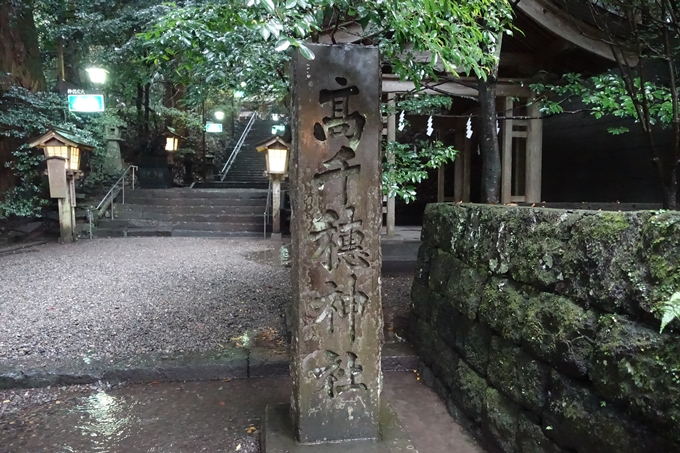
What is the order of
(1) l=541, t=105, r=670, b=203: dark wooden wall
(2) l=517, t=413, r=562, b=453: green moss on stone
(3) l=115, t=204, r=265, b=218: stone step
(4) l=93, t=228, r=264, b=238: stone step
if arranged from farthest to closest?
1. (3) l=115, t=204, r=265, b=218: stone step
2. (4) l=93, t=228, r=264, b=238: stone step
3. (1) l=541, t=105, r=670, b=203: dark wooden wall
4. (2) l=517, t=413, r=562, b=453: green moss on stone

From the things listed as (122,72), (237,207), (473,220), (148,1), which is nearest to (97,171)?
(122,72)

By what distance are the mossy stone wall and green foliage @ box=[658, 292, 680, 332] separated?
2.8 inches

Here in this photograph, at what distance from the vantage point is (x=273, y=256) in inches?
374

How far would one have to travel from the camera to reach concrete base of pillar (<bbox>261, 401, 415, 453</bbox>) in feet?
8.59

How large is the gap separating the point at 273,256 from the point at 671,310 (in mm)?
8385

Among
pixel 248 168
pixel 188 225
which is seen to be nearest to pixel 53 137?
pixel 188 225

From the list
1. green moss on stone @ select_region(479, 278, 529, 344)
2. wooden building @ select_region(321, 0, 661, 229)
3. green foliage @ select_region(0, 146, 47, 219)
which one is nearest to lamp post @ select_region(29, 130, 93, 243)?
green foliage @ select_region(0, 146, 47, 219)

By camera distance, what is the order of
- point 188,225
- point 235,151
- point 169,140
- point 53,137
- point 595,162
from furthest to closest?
1. point 235,151
2. point 169,140
3. point 188,225
4. point 53,137
5. point 595,162

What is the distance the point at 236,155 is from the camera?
23391mm

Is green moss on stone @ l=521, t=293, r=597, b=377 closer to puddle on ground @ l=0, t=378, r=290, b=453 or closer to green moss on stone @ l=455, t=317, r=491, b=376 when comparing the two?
green moss on stone @ l=455, t=317, r=491, b=376

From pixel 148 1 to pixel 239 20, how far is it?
11.0 m

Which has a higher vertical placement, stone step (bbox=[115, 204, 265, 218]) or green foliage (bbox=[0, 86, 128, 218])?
green foliage (bbox=[0, 86, 128, 218])

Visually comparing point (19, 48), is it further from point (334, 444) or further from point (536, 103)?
→ point (334, 444)

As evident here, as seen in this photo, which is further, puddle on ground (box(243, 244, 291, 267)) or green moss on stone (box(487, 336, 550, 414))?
puddle on ground (box(243, 244, 291, 267))
